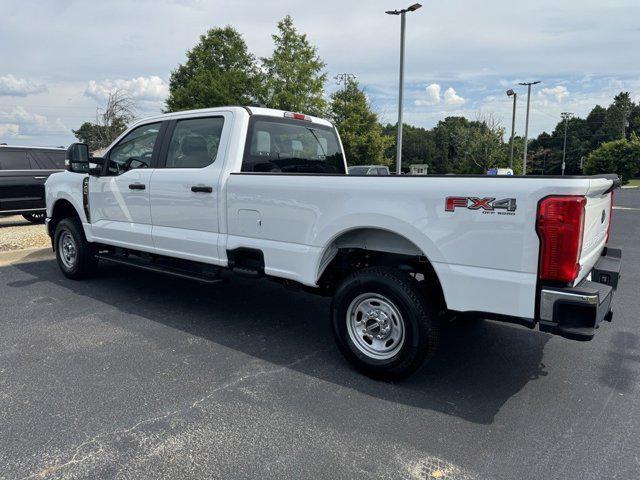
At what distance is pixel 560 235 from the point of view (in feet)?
8.96

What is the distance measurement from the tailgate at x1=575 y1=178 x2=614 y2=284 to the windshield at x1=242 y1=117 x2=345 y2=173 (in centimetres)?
282

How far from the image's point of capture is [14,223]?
12344 mm

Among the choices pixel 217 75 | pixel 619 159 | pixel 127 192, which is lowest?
pixel 127 192

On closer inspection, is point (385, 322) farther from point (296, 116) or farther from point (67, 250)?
point (67, 250)

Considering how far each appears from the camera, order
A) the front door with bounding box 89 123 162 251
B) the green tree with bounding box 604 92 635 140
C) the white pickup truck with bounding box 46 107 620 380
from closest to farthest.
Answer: the white pickup truck with bounding box 46 107 620 380 < the front door with bounding box 89 123 162 251 < the green tree with bounding box 604 92 635 140

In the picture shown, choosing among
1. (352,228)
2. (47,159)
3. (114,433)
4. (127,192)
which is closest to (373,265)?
(352,228)

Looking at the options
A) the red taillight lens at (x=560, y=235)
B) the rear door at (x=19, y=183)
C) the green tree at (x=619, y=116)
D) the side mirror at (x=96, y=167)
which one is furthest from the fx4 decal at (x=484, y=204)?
the green tree at (x=619, y=116)

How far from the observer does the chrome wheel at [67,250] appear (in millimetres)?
6391

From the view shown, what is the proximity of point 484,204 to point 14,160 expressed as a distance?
37.3ft

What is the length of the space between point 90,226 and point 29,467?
154 inches

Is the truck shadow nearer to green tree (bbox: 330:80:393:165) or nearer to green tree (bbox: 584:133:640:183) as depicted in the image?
green tree (bbox: 330:80:393:165)

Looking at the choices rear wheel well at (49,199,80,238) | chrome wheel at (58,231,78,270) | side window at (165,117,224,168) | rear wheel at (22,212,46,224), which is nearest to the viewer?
side window at (165,117,224,168)

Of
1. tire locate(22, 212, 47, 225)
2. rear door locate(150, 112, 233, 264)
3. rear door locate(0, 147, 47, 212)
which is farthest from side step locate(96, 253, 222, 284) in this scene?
tire locate(22, 212, 47, 225)

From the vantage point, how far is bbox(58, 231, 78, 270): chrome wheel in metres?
6.39
